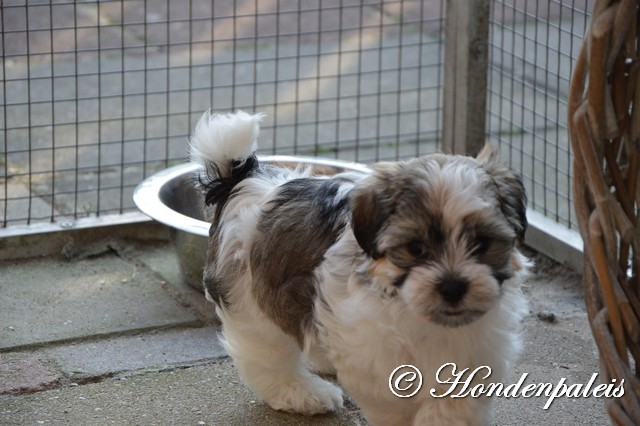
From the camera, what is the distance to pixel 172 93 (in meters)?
7.21

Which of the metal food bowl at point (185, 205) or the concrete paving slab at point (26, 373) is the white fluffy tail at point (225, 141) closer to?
the metal food bowl at point (185, 205)

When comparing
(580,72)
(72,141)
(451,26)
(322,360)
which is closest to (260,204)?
(322,360)

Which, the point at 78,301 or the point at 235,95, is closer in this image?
the point at 78,301

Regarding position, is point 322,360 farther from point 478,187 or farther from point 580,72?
point 580,72

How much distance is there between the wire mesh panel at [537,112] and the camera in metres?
5.15

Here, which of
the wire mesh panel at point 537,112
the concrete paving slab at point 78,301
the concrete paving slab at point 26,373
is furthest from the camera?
the wire mesh panel at point 537,112

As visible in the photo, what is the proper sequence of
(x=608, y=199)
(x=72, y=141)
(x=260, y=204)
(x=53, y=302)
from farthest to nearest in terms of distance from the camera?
(x=72, y=141) < (x=53, y=302) < (x=260, y=204) < (x=608, y=199)

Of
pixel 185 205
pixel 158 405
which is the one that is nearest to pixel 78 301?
pixel 185 205

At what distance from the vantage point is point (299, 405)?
355cm

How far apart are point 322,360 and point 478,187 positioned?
0.94m

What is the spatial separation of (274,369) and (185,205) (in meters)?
1.47

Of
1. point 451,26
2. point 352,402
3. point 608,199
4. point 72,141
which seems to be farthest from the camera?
point 72,141

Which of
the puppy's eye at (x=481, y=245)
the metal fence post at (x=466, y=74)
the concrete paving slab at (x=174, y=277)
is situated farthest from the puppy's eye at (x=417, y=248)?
the metal fence post at (x=466, y=74)

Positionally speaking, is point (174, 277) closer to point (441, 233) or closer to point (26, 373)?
point (26, 373)
